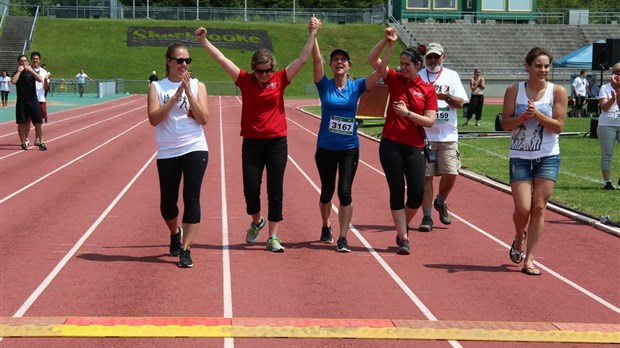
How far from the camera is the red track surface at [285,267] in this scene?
699 centimetres

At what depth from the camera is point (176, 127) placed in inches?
331

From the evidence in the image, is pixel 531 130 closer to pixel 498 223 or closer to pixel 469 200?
pixel 498 223

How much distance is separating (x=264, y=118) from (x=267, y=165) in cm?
47

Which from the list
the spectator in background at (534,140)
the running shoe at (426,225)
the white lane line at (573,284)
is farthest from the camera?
the running shoe at (426,225)

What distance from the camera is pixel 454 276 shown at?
827cm

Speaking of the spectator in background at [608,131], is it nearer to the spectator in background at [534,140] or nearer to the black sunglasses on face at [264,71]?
the spectator in background at [534,140]

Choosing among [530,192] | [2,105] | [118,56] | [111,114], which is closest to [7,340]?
[530,192]

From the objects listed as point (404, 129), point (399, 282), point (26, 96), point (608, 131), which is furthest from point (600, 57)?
point (399, 282)

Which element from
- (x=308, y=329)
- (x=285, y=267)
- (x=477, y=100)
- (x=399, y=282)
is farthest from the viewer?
(x=477, y=100)

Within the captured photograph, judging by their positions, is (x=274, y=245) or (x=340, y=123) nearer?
(x=340, y=123)

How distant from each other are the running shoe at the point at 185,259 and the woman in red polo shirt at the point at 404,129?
2026mm

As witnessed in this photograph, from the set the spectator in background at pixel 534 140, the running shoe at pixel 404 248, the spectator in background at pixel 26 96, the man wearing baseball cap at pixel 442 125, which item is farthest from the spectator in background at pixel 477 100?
the spectator in background at pixel 534 140

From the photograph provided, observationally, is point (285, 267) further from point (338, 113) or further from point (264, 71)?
point (264, 71)

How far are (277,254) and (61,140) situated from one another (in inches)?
620
